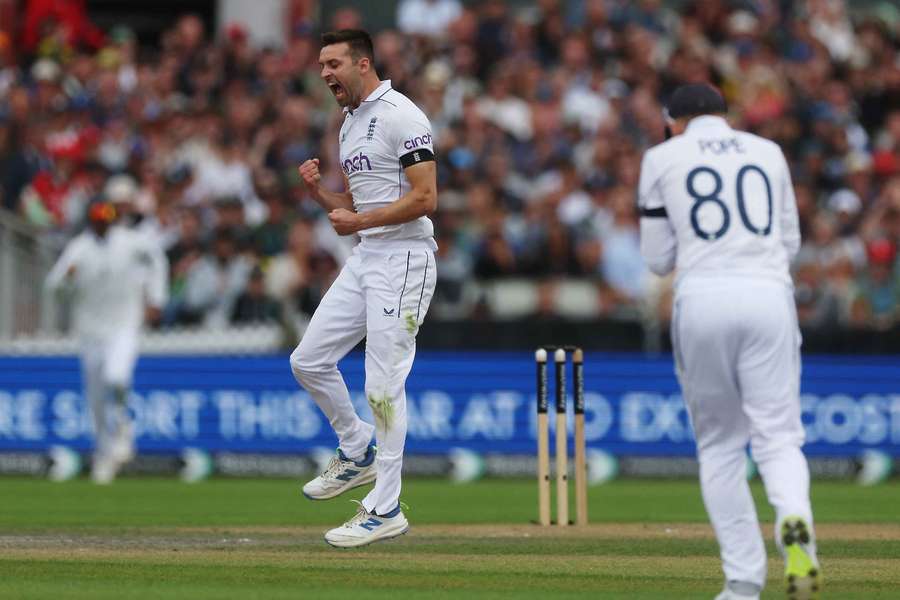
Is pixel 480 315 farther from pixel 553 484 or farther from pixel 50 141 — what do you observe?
pixel 50 141

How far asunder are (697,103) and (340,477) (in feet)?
11.0

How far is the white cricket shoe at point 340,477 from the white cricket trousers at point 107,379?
6885 millimetres

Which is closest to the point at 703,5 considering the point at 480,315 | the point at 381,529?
the point at 480,315

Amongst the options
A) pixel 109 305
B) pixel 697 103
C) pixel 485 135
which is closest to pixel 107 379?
pixel 109 305

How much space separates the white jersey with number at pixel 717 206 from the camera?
7.50m

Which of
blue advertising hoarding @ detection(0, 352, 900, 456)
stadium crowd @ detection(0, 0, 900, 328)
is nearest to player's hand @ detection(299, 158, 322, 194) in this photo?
blue advertising hoarding @ detection(0, 352, 900, 456)

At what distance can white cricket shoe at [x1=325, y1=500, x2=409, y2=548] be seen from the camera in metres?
9.59

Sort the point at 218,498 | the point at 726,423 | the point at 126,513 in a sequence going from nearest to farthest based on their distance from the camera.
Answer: the point at 726,423 → the point at 126,513 → the point at 218,498

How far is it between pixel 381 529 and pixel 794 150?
1197 centimetres

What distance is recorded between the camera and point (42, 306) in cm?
1939

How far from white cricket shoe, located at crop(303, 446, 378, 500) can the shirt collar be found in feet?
10.1

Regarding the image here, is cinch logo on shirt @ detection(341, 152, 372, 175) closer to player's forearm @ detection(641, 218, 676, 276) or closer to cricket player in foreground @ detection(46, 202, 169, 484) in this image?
player's forearm @ detection(641, 218, 676, 276)

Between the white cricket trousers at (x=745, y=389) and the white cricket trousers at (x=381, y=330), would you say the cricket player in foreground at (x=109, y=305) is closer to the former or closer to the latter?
the white cricket trousers at (x=381, y=330)

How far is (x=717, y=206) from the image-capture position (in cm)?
752
